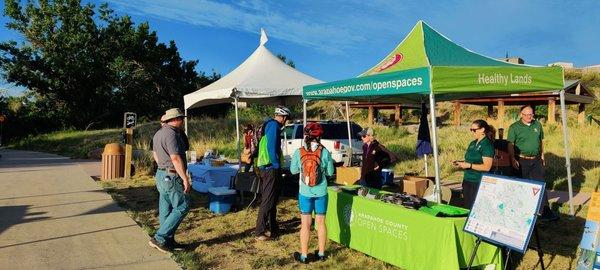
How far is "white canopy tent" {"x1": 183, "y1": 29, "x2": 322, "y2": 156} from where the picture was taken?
992cm

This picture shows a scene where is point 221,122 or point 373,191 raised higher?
point 221,122

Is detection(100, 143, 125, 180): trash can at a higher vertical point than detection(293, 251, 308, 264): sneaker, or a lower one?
higher

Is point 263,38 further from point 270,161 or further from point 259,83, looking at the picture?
point 270,161

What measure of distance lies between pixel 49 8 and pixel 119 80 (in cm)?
869

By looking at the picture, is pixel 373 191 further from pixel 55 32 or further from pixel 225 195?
pixel 55 32

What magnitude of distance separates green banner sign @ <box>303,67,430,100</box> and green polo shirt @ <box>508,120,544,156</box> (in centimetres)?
221

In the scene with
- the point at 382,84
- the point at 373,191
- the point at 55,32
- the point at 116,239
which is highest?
the point at 55,32

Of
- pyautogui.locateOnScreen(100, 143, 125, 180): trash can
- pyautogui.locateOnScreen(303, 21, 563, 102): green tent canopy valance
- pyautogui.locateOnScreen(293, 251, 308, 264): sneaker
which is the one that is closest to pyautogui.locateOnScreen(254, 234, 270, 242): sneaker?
pyautogui.locateOnScreen(293, 251, 308, 264): sneaker

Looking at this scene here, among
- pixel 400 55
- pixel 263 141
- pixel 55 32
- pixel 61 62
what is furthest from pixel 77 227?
pixel 55 32

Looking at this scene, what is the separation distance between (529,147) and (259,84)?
17.8 ft

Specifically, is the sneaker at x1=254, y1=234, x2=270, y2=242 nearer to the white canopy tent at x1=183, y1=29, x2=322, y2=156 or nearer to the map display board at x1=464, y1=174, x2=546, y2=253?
the map display board at x1=464, y1=174, x2=546, y2=253

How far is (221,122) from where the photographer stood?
95.1 feet

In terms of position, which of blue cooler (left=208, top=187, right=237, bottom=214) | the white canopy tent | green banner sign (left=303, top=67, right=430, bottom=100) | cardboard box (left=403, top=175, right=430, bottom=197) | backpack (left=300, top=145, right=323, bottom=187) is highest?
the white canopy tent

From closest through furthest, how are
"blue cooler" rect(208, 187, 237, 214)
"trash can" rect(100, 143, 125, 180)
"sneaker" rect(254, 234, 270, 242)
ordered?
"sneaker" rect(254, 234, 270, 242)
"blue cooler" rect(208, 187, 237, 214)
"trash can" rect(100, 143, 125, 180)
